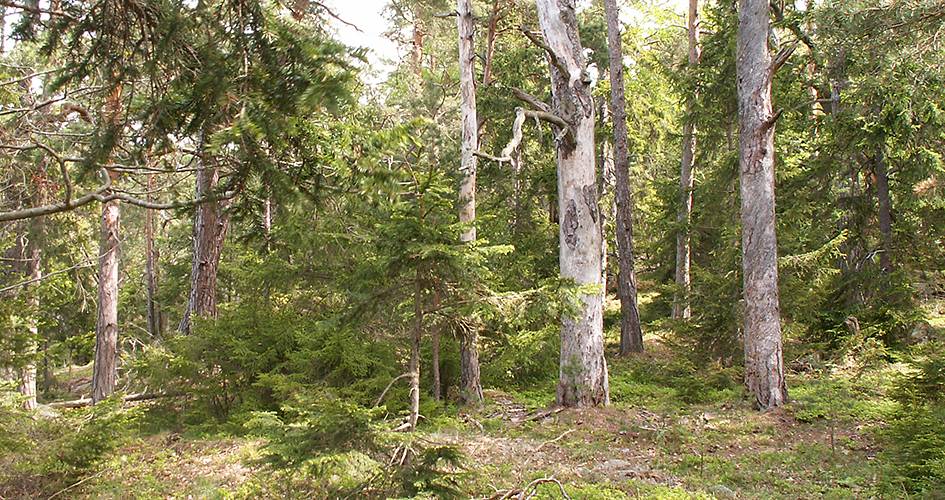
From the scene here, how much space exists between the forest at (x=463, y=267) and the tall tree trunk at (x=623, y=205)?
7 cm

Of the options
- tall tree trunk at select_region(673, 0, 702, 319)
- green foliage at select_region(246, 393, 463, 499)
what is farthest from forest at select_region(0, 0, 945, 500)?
tall tree trunk at select_region(673, 0, 702, 319)

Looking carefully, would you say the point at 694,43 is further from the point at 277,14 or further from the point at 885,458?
the point at 277,14

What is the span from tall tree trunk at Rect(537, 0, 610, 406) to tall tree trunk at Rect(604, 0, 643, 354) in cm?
479

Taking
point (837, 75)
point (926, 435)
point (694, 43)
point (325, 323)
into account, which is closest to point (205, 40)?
point (325, 323)

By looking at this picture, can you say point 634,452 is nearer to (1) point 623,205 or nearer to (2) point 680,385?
Result: (2) point 680,385

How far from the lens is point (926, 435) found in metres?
4.97

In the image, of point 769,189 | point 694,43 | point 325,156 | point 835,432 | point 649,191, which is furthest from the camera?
point 649,191

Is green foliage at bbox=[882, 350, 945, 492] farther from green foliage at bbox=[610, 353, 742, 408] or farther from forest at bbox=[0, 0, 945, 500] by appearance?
green foliage at bbox=[610, 353, 742, 408]

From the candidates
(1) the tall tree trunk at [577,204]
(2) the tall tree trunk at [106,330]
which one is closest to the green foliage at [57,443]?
(2) the tall tree trunk at [106,330]

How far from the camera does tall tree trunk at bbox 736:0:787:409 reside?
25.7 feet

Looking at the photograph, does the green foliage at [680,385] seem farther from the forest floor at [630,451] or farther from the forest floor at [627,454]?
the forest floor at [627,454]

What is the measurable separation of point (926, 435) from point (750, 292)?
3215 millimetres

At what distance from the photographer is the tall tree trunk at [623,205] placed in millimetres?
13008

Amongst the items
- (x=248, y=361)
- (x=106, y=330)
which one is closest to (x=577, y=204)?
(x=248, y=361)
